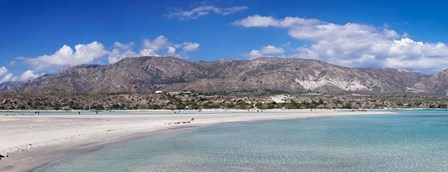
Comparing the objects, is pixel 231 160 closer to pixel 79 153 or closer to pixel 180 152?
pixel 180 152

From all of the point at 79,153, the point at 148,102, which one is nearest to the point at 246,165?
the point at 79,153

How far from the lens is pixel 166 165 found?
24.1m

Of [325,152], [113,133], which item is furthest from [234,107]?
[325,152]

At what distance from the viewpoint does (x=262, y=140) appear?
3841 cm

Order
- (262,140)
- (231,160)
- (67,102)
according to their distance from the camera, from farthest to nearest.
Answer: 1. (67,102)
2. (262,140)
3. (231,160)

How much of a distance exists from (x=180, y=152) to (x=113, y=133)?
14.8m

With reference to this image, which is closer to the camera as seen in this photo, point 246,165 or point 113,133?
point 246,165

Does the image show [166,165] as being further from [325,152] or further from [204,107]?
[204,107]

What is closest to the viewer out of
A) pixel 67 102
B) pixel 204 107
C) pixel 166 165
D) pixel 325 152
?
pixel 166 165

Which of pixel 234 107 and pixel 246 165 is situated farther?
pixel 234 107

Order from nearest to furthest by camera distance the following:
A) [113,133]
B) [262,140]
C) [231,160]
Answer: [231,160] → [262,140] → [113,133]

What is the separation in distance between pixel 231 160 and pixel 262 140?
496 inches

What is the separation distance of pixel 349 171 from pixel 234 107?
11591 centimetres

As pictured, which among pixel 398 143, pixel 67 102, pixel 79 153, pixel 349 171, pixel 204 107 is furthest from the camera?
pixel 67 102
